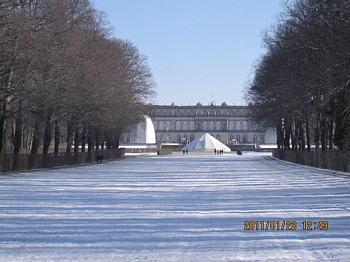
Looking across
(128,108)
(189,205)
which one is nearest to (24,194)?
(189,205)

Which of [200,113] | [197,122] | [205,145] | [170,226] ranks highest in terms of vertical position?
[200,113]

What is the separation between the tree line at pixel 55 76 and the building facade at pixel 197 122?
348 ft

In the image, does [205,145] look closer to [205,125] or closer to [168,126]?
[205,125]

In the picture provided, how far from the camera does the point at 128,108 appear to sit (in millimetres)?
45625

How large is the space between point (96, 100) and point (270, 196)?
2185 cm

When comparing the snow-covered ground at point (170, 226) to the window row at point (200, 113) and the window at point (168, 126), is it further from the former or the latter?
the window at point (168, 126)

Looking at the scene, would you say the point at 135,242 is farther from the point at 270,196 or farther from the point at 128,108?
the point at 128,108

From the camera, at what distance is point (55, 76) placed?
2995cm

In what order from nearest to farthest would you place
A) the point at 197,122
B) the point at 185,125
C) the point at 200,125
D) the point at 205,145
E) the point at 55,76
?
1. the point at 55,76
2. the point at 205,145
3. the point at 200,125
4. the point at 197,122
5. the point at 185,125

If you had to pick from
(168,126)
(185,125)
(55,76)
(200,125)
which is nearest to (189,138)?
(185,125)
